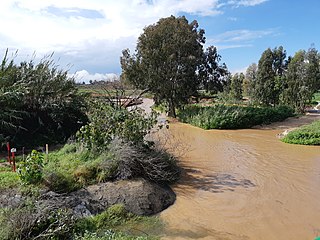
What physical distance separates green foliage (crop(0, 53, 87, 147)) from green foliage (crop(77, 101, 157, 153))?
8.35ft

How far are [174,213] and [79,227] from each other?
1887 mm

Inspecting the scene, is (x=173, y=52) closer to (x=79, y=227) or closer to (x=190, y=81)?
(x=190, y=81)

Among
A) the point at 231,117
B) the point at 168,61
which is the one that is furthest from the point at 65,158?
the point at 168,61

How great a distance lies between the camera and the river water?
4988 millimetres

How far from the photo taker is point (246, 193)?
6.56 m

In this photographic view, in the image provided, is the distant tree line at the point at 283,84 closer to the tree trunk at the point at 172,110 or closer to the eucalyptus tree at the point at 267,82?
the eucalyptus tree at the point at 267,82

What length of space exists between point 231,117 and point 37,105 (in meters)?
9.52

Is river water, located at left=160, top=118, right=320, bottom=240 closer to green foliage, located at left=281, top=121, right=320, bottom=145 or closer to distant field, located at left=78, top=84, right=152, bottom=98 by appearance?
green foliage, located at left=281, top=121, right=320, bottom=145

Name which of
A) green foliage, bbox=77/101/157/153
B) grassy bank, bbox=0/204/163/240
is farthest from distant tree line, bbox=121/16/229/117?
grassy bank, bbox=0/204/163/240

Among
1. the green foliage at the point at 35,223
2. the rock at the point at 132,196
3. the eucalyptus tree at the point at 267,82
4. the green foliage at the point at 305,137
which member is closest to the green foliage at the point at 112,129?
the rock at the point at 132,196

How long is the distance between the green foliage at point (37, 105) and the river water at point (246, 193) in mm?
4157

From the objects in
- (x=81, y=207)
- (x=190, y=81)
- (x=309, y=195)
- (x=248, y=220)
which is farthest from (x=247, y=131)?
(x=81, y=207)

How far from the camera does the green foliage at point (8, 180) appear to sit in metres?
5.10

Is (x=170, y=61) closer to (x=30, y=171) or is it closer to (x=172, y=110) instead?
(x=172, y=110)
